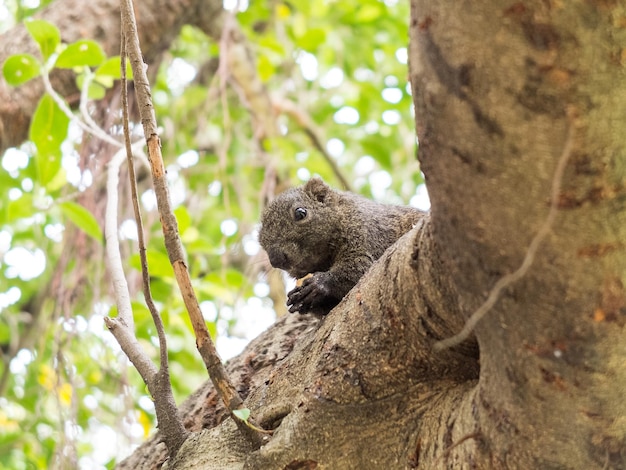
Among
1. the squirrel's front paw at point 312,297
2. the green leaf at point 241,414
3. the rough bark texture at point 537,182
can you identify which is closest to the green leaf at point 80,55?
the squirrel's front paw at point 312,297

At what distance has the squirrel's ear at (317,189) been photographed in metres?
3.50

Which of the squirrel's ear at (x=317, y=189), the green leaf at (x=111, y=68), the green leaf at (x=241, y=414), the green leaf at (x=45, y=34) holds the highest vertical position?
the green leaf at (x=45, y=34)

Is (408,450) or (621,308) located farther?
(408,450)

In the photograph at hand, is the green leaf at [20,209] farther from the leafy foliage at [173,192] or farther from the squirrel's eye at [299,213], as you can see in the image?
the squirrel's eye at [299,213]

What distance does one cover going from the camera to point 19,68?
315 centimetres

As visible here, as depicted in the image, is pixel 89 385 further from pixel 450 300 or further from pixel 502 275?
pixel 502 275

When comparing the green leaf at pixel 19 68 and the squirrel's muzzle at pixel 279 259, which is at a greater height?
the green leaf at pixel 19 68

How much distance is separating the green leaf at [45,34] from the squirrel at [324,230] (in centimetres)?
112

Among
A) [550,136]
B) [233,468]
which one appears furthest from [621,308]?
[233,468]

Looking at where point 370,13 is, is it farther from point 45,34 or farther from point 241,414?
point 241,414

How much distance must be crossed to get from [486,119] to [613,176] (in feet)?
0.76

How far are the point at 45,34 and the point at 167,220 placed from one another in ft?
4.94

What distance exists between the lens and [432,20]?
4.20ft

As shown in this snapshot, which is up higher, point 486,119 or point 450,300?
point 486,119
